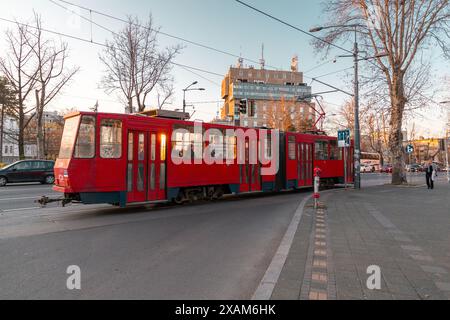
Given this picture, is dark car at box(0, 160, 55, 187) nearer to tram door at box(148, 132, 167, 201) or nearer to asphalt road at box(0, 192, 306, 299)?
asphalt road at box(0, 192, 306, 299)

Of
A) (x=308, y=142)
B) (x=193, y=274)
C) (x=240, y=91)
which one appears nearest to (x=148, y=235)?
(x=193, y=274)

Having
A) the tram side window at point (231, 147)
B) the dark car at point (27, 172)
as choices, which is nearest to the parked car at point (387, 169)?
the tram side window at point (231, 147)

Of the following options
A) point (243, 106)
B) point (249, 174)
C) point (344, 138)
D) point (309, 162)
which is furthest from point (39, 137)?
point (344, 138)

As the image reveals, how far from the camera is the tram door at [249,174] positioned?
1334 cm

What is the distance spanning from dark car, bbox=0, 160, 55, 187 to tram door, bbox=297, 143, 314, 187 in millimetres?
16693

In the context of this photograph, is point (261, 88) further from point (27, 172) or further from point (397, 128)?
point (27, 172)

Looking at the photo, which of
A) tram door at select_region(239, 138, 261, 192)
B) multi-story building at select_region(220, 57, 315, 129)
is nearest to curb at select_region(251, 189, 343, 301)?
tram door at select_region(239, 138, 261, 192)

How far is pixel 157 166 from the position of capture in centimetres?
1037

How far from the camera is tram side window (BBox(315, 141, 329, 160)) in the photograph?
57.8 feet

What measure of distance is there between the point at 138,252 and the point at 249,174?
8.54 meters

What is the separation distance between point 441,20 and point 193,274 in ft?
77.2

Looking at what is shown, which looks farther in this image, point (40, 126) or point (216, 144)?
point (40, 126)

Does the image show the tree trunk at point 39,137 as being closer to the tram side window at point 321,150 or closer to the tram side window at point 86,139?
the tram side window at point 86,139
